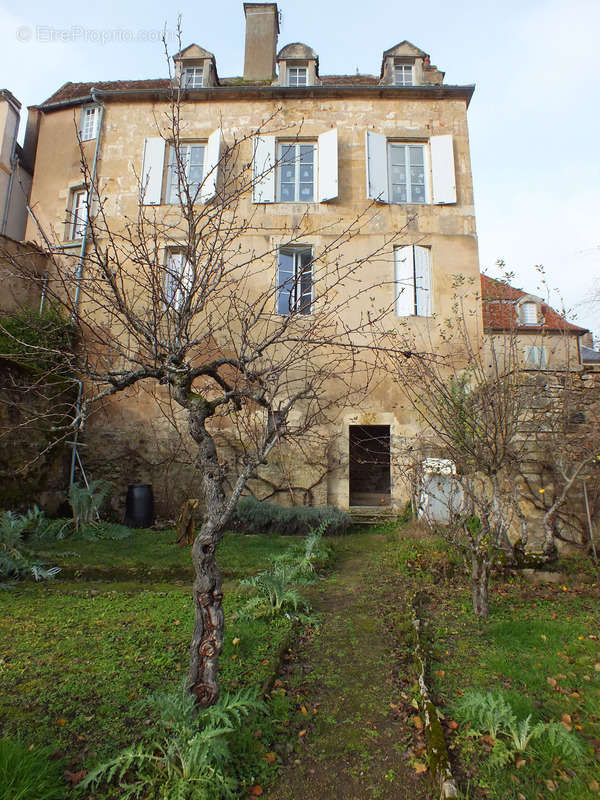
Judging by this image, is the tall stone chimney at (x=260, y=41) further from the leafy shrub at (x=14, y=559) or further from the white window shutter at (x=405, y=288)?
the leafy shrub at (x=14, y=559)

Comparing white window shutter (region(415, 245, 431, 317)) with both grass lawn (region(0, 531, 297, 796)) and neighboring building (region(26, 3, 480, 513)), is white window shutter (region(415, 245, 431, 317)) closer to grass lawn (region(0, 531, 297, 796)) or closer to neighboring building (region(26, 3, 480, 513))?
neighboring building (region(26, 3, 480, 513))

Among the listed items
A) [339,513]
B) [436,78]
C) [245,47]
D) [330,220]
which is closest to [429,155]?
[436,78]

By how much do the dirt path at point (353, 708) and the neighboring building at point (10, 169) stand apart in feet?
41.3

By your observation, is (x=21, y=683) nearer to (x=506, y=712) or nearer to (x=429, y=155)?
(x=506, y=712)

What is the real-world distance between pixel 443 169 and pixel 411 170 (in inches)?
29.0

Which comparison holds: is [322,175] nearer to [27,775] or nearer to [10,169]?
[10,169]

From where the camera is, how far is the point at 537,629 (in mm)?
3666

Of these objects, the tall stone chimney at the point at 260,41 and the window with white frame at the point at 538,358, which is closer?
the window with white frame at the point at 538,358

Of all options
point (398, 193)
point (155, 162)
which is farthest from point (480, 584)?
point (155, 162)

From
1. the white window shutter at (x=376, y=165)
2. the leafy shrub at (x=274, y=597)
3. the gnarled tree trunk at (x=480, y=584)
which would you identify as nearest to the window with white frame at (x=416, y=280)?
the white window shutter at (x=376, y=165)

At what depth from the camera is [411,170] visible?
1063 centimetres

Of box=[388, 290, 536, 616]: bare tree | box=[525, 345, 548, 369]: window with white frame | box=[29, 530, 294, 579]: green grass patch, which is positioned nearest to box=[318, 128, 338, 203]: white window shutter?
box=[525, 345, 548, 369]: window with white frame

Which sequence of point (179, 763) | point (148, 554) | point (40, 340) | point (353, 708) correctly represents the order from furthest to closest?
point (148, 554) → point (40, 340) → point (353, 708) → point (179, 763)

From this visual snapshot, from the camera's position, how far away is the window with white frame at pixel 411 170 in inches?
403
